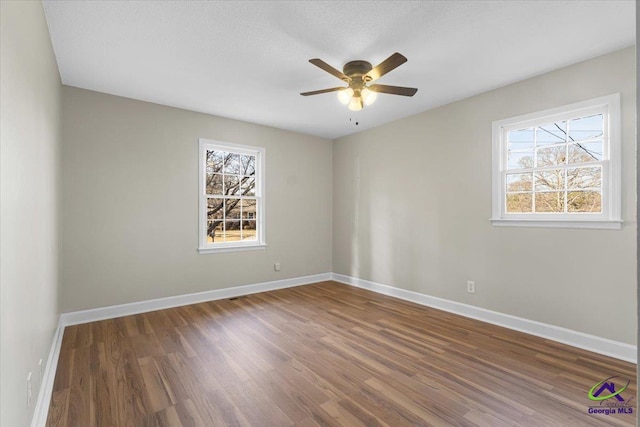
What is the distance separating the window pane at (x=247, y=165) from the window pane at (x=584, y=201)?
404 centimetres

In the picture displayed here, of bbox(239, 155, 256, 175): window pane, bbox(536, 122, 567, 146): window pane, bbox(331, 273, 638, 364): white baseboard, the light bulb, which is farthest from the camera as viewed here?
bbox(239, 155, 256, 175): window pane

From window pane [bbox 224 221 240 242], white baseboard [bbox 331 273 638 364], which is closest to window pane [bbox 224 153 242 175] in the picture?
window pane [bbox 224 221 240 242]

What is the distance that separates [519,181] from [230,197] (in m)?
3.78

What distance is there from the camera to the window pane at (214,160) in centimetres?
440

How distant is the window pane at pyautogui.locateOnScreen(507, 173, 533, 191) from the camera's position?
3.21 meters

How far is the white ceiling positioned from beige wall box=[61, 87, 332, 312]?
42cm

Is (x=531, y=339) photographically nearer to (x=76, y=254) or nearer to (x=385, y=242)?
(x=385, y=242)

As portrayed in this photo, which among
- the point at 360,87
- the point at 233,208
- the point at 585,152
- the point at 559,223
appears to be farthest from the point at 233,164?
the point at 585,152

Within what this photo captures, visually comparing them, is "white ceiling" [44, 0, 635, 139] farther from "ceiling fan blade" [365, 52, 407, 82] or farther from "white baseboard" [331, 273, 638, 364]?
"white baseboard" [331, 273, 638, 364]

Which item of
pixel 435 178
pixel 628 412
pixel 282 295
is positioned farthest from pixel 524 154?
pixel 282 295

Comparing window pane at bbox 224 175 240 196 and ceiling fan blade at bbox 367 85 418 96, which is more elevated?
ceiling fan blade at bbox 367 85 418 96

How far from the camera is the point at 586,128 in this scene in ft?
9.23

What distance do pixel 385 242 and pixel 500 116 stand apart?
2.24m

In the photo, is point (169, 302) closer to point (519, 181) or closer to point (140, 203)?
point (140, 203)
